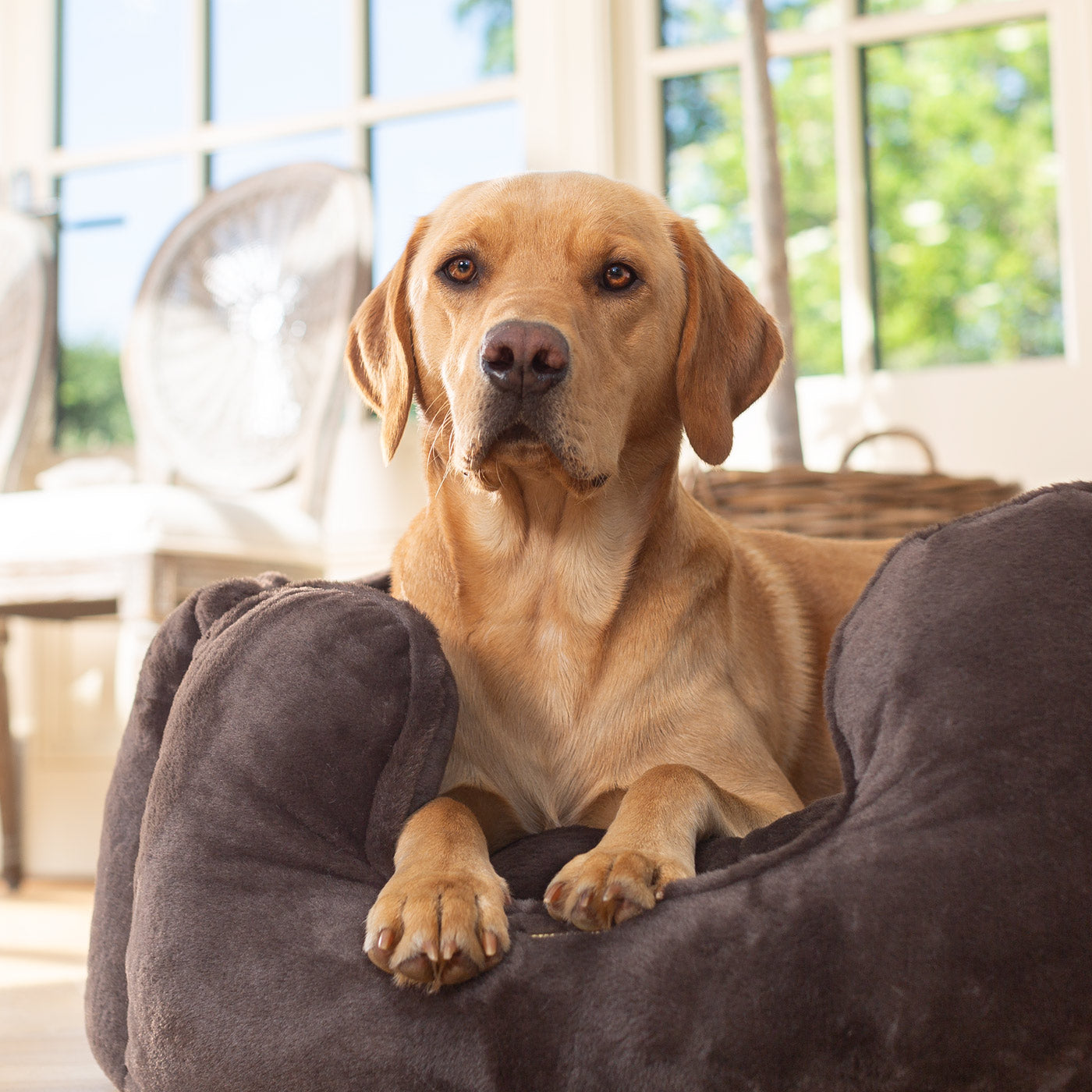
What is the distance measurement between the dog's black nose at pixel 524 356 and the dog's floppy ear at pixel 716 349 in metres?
0.31

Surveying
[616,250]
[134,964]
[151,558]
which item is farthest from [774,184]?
[134,964]

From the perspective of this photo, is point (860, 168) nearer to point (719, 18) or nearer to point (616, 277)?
point (719, 18)

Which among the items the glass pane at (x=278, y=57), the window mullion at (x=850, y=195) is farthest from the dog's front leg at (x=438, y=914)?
the glass pane at (x=278, y=57)

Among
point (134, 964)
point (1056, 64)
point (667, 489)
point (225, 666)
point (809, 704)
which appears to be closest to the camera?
point (134, 964)

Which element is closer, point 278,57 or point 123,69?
point 278,57

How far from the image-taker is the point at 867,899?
108cm

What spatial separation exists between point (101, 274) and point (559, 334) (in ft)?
11.2

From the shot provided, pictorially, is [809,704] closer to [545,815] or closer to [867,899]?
[545,815]

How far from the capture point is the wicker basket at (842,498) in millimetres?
2553

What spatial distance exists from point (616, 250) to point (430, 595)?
1.84 ft

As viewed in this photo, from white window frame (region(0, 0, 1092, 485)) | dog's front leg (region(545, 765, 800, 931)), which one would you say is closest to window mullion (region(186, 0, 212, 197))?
white window frame (region(0, 0, 1092, 485))

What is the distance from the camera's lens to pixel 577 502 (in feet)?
5.62

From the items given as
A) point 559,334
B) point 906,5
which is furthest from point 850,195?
point 559,334

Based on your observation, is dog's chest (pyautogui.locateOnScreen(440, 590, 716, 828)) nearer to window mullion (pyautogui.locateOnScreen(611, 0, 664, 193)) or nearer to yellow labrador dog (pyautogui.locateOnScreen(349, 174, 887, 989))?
yellow labrador dog (pyautogui.locateOnScreen(349, 174, 887, 989))
